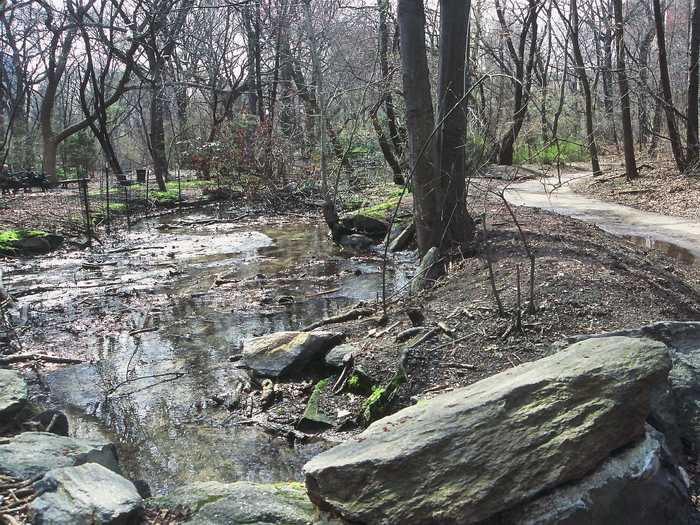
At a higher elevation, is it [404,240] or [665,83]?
[665,83]

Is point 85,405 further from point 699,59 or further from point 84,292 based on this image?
point 699,59

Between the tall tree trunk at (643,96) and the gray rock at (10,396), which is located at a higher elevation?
the tall tree trunk at (643,96)

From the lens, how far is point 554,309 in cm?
598

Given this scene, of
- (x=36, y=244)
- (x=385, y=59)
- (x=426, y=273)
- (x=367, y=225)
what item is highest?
(x=385, y=59)

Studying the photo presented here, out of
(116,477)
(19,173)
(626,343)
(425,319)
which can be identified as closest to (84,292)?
(425,319)

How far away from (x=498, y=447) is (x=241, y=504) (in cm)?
148

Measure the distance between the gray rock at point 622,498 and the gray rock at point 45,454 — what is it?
2.60m

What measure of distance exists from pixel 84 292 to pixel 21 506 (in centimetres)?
793

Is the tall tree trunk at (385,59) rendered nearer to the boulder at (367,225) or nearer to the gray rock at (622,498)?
the boulder at (367,225)

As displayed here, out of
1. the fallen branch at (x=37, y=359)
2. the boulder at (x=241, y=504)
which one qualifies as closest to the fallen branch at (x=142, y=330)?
the fallen branch at (x=37, y=359)

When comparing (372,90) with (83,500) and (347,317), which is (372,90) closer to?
(347,317)

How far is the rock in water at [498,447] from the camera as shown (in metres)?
3.26

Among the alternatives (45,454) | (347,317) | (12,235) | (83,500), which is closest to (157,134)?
(12,235)

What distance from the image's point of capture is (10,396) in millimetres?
5207
